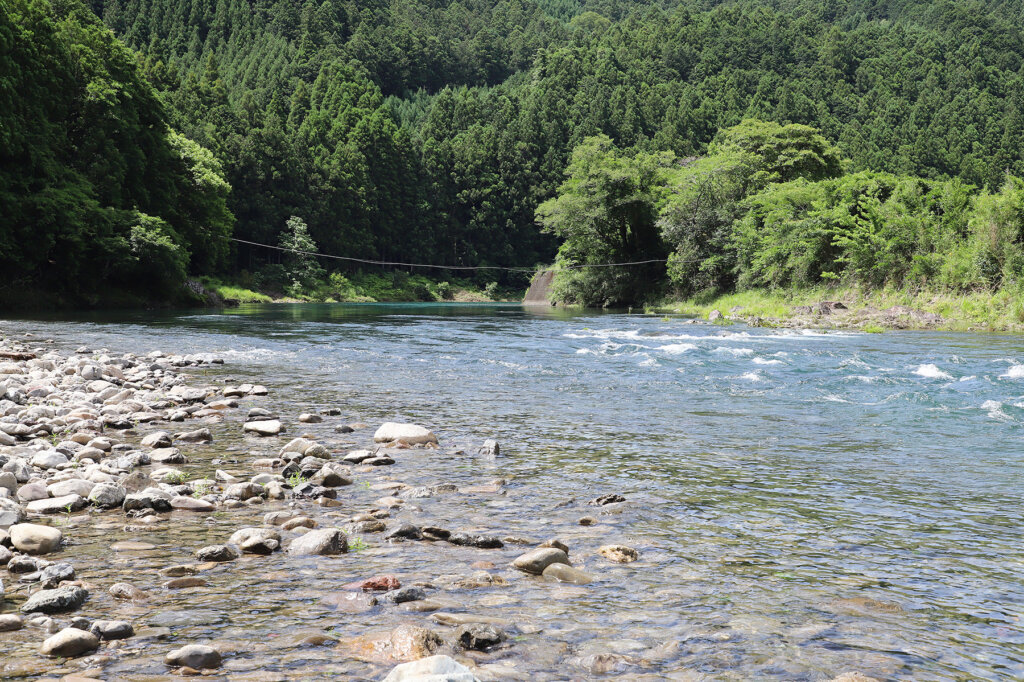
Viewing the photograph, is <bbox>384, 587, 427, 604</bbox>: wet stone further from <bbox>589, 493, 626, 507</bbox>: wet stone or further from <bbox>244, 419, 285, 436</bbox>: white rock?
<bbox>244, 419, 285, 436</bbox>: white rock

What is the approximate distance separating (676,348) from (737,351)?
5.35 feet

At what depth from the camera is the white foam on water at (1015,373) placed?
13.0 metres

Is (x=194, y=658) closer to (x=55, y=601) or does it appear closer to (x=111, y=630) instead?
(x=111, y=630)

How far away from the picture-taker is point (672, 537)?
5.41 m

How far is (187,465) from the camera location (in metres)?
7.43

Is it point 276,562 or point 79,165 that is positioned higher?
point 79,165

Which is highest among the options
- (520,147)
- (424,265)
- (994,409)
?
(520,147)

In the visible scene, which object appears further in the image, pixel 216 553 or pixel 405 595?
pixel 216 553

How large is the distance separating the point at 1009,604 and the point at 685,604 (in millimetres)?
1731

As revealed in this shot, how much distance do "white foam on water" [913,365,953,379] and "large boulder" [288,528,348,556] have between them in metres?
11.7

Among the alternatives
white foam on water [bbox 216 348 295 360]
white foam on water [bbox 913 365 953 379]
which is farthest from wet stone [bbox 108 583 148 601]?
white foam on water [bbox 216 348 295 360]

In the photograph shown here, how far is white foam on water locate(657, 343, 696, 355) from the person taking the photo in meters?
18.6

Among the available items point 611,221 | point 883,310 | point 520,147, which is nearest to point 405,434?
point 883,310

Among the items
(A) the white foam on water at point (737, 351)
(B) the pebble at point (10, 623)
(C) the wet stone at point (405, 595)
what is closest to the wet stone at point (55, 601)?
(B) the pebble at point (10, 623)
